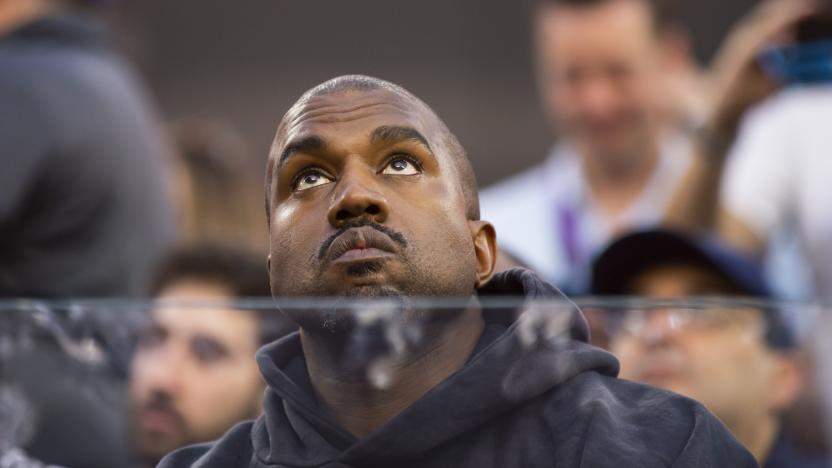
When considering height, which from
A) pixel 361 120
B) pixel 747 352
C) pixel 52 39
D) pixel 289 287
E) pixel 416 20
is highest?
pixel 416 20

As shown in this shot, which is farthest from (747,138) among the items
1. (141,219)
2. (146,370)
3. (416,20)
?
(416,20)

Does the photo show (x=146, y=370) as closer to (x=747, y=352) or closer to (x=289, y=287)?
(x=289, y=287)

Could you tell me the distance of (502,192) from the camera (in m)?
3.07

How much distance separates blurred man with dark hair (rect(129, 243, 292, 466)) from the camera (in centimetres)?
107

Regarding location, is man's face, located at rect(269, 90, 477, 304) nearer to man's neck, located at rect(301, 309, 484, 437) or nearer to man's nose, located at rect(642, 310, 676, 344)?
man's neck, located at rect(301, 309, 484, 437)

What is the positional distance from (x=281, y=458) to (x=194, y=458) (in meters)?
0.10

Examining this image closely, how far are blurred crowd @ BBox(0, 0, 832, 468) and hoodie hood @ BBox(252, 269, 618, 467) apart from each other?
36 mm

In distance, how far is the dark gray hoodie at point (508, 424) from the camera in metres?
0.98

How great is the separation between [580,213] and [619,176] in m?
0.15

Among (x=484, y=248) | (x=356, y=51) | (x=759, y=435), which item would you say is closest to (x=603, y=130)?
(x=759, y=435)

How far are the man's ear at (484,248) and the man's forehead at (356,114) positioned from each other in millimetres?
82

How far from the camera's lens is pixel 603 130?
10.00ft

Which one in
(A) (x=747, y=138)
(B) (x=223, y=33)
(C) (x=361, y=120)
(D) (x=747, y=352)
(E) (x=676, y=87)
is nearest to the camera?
(C) (x=361, y=120)

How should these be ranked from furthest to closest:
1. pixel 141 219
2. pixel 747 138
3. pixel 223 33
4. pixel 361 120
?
pixel 223 33 → pixel 747 138 → pixel 141 219 → pixel 361 120
